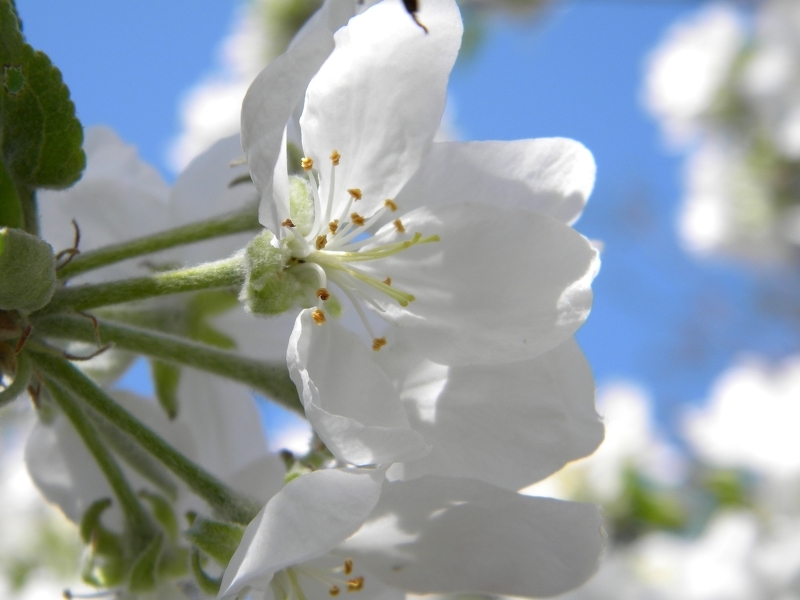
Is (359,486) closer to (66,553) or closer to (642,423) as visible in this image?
(66,553)

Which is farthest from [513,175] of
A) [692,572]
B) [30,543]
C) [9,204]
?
[30,543]

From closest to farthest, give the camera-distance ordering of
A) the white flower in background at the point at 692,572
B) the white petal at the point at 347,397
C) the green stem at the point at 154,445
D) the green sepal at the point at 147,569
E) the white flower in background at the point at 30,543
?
the white petal at the point at 347,397 < the green stem at the point at 154,445 < the green sepal at the point at 147,569 < the white flower in background at the point at 692,572 < the white flower in background at the point at 30,543

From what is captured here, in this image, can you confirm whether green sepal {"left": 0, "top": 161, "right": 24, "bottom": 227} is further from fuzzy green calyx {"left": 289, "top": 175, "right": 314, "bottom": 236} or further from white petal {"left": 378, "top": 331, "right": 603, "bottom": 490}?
white petal {"left": 378, "top": 331, "right": 603, "bottom": 490}

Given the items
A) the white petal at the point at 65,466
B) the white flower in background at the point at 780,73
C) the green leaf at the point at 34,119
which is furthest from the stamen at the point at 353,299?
the white flower in background at the point at 780,73

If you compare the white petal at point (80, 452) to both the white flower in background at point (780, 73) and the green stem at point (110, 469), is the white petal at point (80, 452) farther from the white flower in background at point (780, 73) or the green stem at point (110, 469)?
the white flower in background at point (780, 73)

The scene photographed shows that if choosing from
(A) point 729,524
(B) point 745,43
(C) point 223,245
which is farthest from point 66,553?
(B) point 745,43

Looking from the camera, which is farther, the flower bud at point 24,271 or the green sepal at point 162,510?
the green sepal at point 162,510

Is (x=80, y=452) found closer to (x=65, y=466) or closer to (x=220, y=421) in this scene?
(x=65, y=466)
